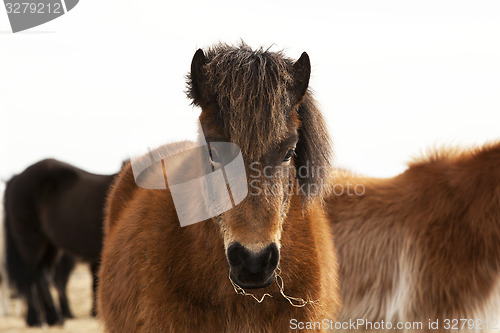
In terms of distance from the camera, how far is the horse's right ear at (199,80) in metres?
2.33

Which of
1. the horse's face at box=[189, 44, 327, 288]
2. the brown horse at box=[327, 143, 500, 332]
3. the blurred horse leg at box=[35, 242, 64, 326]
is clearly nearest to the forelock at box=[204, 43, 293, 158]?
the horse's face at box=[189, 44, 327, 288]

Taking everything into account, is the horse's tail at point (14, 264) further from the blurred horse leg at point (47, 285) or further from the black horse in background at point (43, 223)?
the blurred horse leg at point (47, 285)

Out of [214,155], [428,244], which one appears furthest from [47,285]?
[214,155]

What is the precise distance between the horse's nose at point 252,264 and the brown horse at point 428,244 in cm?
323

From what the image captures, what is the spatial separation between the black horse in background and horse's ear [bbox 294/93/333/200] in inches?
234

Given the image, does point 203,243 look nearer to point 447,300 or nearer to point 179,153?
Result: point 179,153

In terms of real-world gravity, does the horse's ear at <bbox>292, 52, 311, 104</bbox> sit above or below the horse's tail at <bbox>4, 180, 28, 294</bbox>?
above

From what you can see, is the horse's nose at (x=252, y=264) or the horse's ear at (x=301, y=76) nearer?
the horse's nose at (x=252, y=264)

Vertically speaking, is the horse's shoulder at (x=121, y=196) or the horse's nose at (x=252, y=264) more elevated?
the horse's nose at (x=252, y=264)

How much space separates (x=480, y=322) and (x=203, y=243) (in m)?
3.47

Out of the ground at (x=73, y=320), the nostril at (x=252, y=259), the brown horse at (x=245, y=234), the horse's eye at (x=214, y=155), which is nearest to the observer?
the nostril at (x=252, y=259)

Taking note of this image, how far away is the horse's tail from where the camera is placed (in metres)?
8.61

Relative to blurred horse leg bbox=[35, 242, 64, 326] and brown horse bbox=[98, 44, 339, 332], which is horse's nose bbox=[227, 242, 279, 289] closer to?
brown horse bbox=[98, 44, 339, 332]

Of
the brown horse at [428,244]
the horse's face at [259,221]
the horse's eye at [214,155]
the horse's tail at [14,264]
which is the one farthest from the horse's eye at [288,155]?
the horse's tail at [14,264]
